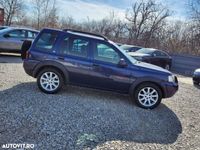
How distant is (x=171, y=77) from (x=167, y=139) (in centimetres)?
251

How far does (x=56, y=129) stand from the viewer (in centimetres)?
534

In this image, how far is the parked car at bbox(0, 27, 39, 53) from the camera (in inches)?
580

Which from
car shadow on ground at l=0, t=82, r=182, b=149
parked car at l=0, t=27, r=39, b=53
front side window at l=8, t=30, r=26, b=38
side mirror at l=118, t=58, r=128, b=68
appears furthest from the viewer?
front side window at l=8, t=30, r=26, b=38

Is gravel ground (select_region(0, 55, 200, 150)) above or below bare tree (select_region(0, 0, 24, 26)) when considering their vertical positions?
below

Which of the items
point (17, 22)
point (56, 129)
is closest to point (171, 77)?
point (56, 129)

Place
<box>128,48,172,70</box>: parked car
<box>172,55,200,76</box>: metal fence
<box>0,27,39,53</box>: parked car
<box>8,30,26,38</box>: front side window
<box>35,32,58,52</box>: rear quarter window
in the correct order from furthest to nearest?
<box>172,55,200,76</box>: metal fence
<box>128,48,172,70</box>: parked car
<box>8,30,26,38</box>: front side window
<box>0,27,39,53</box>: parked car
<box>35,32,58,52</box>: rear quarter window

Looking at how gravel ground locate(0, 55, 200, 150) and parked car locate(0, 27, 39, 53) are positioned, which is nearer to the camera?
gravel ground locate(0, 55, 200, 150)

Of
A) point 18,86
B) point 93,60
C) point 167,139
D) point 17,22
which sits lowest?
point 167,139

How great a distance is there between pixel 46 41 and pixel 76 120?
2.76m

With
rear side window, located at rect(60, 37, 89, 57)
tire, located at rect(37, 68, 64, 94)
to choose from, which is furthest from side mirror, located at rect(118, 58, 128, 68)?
tire, located at rect(37, 68, 64, 94)

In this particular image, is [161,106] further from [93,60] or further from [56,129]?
[56,129]

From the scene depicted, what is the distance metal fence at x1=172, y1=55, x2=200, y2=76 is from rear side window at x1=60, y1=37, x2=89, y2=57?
15.7 metres

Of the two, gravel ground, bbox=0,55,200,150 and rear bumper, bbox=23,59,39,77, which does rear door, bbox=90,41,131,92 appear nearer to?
gravel ground, bbox=0,55,200,150

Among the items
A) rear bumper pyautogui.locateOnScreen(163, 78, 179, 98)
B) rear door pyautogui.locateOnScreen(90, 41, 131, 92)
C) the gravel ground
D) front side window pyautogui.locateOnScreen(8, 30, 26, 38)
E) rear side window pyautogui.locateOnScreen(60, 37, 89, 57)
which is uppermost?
front side window pyautogui.locateOnScreen(8, 30, 26, 38)
